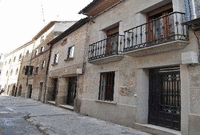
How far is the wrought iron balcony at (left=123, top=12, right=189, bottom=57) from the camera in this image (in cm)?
399

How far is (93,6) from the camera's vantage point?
7.82 m

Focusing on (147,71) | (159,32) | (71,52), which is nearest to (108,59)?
(147,71)

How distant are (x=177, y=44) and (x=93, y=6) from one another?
540cm

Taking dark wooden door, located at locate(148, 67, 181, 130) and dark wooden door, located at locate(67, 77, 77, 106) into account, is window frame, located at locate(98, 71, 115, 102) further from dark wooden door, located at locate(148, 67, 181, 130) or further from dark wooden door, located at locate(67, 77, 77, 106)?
dark wooden door, located at locate(67, 77, 77, 106)

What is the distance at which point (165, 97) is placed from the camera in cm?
462

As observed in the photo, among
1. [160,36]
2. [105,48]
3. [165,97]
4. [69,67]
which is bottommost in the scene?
[165,97]

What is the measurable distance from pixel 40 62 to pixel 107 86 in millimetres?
11000

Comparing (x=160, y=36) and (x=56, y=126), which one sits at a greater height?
(x=160, y=36)

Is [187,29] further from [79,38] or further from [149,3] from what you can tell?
[79,38]

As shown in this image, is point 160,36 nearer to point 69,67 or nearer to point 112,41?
point 112,41

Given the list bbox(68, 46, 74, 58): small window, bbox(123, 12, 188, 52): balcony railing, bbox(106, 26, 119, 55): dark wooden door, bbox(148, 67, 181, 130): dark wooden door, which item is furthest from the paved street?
bbox(68, 46, 74, 58): small window

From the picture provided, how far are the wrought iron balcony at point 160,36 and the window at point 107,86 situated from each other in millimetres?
1791

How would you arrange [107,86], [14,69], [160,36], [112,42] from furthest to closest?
[14,69]
[112,42]
[107,86]
[160,36]

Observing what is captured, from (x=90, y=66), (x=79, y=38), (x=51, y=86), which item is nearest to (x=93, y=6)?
(x=79, y=38)
